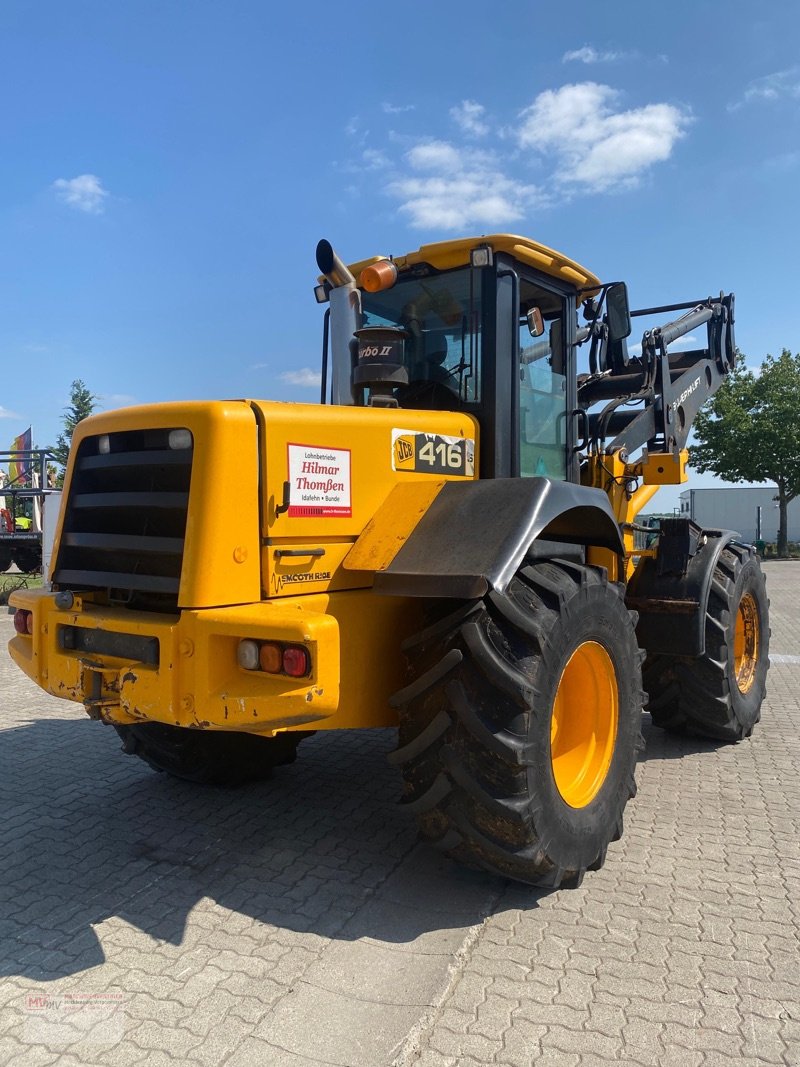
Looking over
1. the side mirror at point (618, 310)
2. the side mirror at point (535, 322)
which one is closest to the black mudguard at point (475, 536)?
the side mirror at point (535, 322)

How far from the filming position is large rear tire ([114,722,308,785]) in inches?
168

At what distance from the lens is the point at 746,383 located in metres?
30.6

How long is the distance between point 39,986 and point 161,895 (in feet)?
2.22

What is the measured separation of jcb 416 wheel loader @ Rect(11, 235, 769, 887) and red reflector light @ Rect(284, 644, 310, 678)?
1 cm

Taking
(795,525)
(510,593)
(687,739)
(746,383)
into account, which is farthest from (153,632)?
(795,525)

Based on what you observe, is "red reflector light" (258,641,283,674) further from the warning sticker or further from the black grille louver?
the warning sticker

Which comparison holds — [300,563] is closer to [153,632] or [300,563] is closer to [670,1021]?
[153,632]

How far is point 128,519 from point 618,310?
279cm

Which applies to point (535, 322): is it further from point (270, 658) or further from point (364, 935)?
point (364, 935)

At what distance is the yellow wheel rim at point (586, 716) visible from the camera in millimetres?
3703

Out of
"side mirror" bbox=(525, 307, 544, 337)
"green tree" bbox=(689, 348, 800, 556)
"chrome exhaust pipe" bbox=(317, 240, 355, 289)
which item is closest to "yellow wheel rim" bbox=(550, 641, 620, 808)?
"side mirror" bbox=(525, 307, 544, 337)

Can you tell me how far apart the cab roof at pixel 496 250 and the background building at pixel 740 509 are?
110 feet

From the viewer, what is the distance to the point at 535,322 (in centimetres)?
429

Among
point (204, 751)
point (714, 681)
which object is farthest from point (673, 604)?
point (204, 751)
